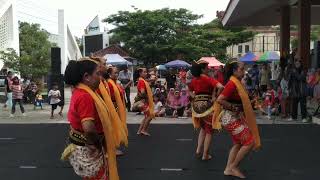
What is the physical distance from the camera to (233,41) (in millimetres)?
47156

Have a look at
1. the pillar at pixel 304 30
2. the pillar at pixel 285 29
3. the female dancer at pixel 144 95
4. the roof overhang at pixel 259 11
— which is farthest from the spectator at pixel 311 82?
the female dancer at pixel 144 95

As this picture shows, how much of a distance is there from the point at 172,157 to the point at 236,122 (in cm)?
219

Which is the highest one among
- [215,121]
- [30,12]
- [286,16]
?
[30,12]

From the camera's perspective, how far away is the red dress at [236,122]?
6988 mm

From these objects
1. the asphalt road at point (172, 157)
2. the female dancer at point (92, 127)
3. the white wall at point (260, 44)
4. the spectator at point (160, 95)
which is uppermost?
the white wall at point (260, 44)

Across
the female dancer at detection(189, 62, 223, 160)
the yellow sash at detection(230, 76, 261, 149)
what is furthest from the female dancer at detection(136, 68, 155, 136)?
the yellow sash at detection(230, 76, 261, 149)

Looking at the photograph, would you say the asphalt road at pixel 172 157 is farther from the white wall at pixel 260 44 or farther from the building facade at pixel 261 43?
the white wall at pixel 260 44

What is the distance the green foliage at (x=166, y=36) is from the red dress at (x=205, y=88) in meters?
34.4

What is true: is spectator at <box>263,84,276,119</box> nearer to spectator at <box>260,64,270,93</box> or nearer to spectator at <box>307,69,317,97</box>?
spectator at <box>307,69,317,97</box>

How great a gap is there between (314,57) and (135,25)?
81.3ft

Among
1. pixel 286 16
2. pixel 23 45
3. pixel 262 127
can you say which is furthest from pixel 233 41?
pixel 262 127

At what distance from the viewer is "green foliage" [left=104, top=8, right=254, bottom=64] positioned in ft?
143

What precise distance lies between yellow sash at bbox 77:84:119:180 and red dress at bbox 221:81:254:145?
8.83 feet

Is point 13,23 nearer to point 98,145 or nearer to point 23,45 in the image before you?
point 23,45
